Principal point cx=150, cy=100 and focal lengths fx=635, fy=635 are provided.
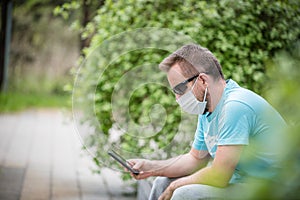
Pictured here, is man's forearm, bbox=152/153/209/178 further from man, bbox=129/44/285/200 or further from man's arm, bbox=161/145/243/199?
man's arm, bbox=161/145/243/199

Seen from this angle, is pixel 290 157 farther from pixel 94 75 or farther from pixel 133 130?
pixel 94 75

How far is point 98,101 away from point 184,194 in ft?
8.04

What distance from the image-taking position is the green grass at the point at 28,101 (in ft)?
42.3

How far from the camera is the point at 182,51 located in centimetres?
305

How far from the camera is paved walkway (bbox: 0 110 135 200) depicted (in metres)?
5.58

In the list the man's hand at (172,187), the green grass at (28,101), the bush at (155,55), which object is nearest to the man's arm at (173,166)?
the man's hand at (172,187)

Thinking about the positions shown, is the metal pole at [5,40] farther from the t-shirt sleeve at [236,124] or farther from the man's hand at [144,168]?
the t-shirt sleeve at [236,124]

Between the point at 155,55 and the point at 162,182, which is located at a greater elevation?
the point at 155,55

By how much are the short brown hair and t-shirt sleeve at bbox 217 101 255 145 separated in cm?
24

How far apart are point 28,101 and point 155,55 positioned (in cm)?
994

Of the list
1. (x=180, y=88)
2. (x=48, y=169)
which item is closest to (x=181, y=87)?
(x=180, y=88)

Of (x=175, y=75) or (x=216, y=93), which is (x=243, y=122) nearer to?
(x=216, y=93)

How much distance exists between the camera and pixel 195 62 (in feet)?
9.96

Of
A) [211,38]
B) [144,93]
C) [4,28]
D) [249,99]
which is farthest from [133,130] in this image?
[4,28]
